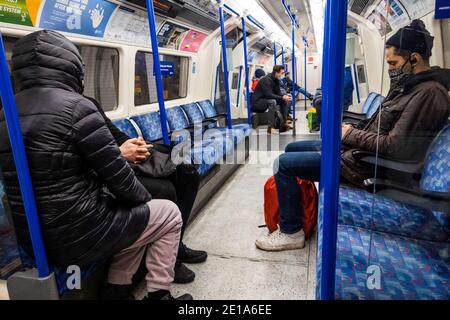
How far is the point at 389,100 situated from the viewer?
1.96m

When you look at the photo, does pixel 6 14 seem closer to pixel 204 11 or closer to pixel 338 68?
pixel 338 68

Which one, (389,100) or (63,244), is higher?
(389,100)

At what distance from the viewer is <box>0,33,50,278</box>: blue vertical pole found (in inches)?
52.6

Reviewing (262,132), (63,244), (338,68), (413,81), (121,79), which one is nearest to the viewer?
(338,68)

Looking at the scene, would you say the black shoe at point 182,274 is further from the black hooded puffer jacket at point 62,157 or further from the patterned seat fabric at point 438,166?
the patterned seat fabric at point 438,166

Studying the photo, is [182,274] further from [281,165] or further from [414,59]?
[414,59]

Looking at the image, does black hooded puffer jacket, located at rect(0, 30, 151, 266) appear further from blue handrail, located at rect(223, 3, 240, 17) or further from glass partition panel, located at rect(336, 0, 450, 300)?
blue handrail, located at rect(223, 3, 240, 17)

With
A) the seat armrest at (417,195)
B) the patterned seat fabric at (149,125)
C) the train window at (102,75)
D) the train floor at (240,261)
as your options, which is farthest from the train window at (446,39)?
the train window at (102,75)

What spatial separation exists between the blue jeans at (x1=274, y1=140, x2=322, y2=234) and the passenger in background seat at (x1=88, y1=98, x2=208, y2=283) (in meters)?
0.67

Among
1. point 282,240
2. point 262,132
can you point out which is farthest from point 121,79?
point 262,132

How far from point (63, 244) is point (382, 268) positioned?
145 cm

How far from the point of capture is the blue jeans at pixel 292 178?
2.37m

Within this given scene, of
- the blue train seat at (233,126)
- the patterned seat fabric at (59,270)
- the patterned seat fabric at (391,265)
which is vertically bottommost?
the patterned seat fabric at (59,270)

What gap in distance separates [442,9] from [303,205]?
5.20ft
